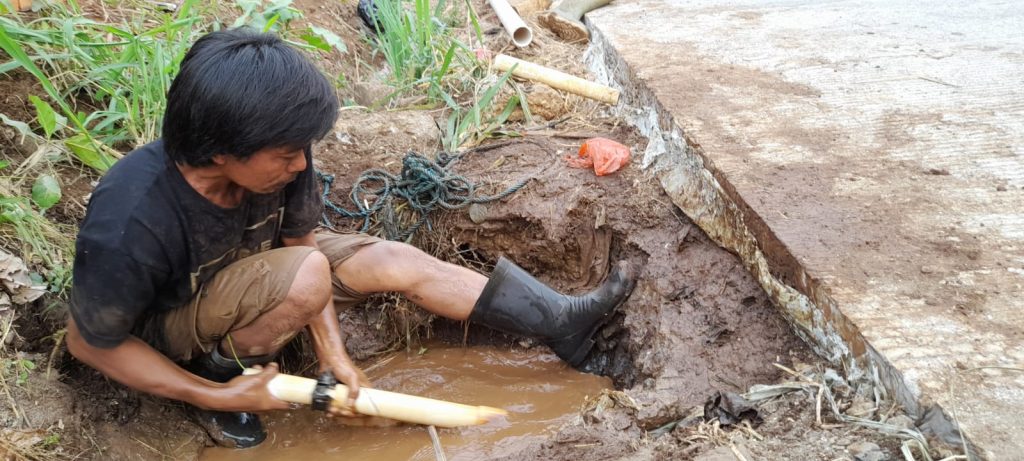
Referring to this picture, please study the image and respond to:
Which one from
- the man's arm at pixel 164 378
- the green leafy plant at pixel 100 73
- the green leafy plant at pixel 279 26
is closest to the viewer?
the man's arm at pixel 164 378

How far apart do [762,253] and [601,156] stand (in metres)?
0.99

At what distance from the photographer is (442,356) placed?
335cm

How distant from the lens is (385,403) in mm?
2346

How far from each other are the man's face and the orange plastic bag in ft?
5.04

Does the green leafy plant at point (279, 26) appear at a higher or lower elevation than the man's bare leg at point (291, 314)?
higher

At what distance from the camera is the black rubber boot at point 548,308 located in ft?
9.27

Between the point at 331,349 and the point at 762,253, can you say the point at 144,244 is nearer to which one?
the point at 331,349

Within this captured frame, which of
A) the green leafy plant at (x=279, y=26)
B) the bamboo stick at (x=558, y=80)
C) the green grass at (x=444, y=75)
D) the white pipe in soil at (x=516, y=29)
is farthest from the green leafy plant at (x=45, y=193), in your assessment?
the white pipe in soil at (x=516, y=29)

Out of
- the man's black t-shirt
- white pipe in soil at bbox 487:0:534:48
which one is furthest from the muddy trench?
white pipe in soil at bbox 487:0:534:48

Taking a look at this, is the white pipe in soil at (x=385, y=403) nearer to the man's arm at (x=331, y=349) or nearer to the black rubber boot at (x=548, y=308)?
the man's arm at (x=331, y=349)

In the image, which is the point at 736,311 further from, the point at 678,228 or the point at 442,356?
the point at 442,356

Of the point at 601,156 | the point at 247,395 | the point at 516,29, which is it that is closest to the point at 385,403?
the point at 247,395

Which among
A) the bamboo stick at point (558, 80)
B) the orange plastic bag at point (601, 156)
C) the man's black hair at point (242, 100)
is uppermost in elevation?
the man's black hair at point (242, 100)

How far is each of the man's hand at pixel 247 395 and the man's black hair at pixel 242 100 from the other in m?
0.68
